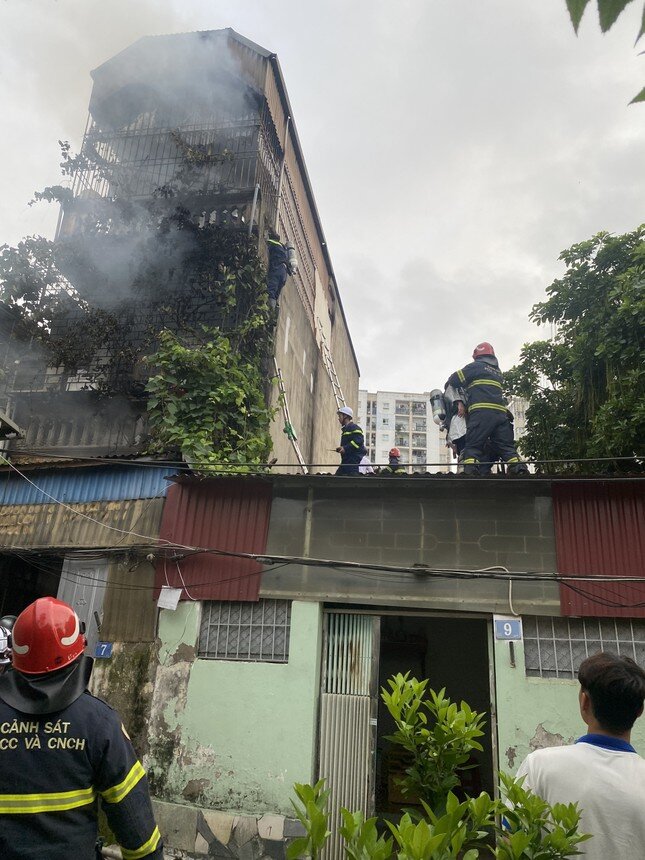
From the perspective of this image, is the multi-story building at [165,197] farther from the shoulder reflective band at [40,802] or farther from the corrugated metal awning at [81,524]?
the shoulder reflective band at [40,802]

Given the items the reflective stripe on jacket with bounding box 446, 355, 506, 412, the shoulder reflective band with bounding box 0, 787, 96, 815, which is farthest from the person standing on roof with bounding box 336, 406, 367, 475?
the shoulder reflective band with bounding box 0, 787, 96, 815

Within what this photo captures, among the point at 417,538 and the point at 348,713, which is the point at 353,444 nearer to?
the point at 417,538

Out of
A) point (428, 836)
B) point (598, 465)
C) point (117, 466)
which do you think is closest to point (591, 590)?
point (598, 465)

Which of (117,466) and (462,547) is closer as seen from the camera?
(462,547)

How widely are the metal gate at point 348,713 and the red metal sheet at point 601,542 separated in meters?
2.42

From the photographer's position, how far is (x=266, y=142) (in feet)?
41.2

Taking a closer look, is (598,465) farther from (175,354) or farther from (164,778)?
(164,778)

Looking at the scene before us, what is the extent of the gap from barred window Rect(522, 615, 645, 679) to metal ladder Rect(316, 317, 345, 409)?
35.7 feet

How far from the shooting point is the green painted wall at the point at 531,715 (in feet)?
21.2

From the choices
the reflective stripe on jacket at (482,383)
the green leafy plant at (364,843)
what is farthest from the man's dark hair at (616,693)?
the reflective stripe on jacket at (482,383)

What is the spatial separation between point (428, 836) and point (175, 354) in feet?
28.5

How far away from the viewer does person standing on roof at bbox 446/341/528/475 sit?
27.7 feet

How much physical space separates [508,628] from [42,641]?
5770mm

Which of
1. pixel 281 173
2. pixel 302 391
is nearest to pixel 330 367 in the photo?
pixel 302 391
